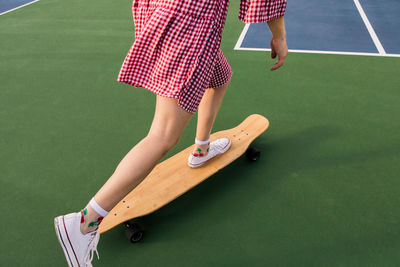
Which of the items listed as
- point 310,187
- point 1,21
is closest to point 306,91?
point 310,187

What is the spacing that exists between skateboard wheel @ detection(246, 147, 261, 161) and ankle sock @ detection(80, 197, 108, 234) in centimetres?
112

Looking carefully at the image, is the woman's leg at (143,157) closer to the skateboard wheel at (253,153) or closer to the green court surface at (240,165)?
the green court surface at (240,165)

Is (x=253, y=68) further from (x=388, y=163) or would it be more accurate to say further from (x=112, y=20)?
(x=112, y=20)

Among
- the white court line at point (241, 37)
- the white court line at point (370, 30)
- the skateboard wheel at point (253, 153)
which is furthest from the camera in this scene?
the white court line at point (241, 37)

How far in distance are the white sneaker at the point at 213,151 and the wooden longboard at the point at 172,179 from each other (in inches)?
1.1

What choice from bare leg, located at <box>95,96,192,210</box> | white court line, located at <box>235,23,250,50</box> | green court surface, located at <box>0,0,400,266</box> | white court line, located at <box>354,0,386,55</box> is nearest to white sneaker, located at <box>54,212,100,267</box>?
bare leg, located at <box>95,96,192,210</box>

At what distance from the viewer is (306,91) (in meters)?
3.02

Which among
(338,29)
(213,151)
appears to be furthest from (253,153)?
(338,29)

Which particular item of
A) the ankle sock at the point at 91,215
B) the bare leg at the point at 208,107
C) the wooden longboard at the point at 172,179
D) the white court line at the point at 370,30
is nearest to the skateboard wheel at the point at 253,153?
the wooden longboard at the point at 172,179

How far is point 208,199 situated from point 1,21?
5.12m

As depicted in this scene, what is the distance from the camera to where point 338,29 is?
14.3 ft

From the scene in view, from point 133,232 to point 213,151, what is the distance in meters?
0.73

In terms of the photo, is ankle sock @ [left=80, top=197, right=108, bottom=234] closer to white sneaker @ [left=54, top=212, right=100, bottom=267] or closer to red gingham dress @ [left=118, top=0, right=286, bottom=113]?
white sneaker @ [left=54, top=212, right=100, bottom=267]

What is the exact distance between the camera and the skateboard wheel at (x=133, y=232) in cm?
170
